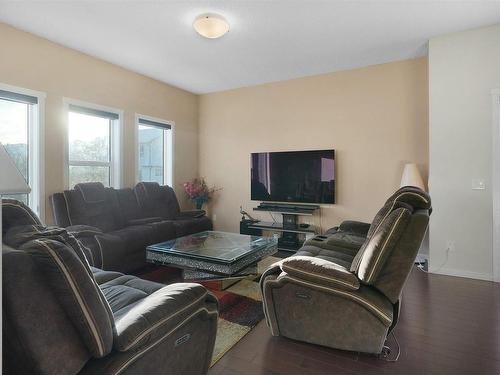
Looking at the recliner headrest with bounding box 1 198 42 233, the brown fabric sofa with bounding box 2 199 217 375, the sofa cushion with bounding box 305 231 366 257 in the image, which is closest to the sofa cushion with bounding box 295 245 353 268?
the sofa cushion with bounding box 305 231 366 257

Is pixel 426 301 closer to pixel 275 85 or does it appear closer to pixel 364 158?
pixel 364 158

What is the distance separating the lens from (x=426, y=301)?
8.89ft

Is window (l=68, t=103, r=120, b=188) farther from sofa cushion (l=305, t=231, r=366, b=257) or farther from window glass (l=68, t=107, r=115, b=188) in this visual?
sofa cushion (l=305, t=231, r=366, b=257)

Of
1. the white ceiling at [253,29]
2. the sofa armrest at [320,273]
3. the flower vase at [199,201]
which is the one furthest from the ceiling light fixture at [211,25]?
the flower vase at [199,201]

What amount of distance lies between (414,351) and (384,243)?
0.84 metres

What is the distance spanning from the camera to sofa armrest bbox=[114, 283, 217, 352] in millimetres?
1127

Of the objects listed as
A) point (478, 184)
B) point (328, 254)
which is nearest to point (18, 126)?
point (328, 254)

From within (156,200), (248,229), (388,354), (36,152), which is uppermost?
Answer: (36,152)

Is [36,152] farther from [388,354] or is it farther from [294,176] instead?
[388,354]

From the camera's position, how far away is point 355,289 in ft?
5.84


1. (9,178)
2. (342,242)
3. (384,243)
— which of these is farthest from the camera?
(342,242)

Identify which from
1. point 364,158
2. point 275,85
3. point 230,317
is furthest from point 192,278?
point 275,85

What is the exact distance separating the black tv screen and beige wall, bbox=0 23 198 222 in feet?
4.99

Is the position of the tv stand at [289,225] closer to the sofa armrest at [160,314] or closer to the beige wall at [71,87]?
the beige wall at [71,87]
